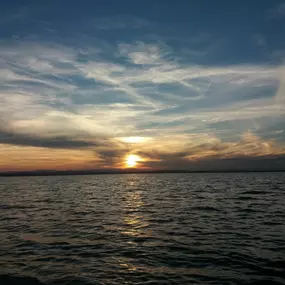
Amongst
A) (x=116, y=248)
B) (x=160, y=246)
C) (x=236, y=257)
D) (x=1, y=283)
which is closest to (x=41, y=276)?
(x=1, y=283)

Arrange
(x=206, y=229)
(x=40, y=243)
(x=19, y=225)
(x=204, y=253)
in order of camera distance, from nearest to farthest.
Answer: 1. (x=204, y=253)
2. (x=40, y=243)
3. (x=206, y=229)
4. (x=19, y=225)

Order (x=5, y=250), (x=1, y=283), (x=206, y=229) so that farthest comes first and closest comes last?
(x=206, y=229), (x=5, y=250), (x=1, y=283)

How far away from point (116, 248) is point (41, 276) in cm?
505

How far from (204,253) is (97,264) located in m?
5.41

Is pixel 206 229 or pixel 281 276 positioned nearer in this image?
pixel 281 276

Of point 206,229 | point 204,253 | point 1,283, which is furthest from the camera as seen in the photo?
point 206,229

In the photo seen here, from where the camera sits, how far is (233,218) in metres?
24.5

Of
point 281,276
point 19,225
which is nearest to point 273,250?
point 281,276

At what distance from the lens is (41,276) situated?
1138 cm

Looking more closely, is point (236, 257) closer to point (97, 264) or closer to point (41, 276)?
point (97, 264)

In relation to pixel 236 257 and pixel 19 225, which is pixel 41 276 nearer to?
pixel 236 257

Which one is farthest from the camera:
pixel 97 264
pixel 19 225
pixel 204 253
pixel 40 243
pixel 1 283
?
pixel 19 225

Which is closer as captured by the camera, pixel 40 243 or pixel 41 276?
pixel 41 276

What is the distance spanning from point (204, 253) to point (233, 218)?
1123cm
